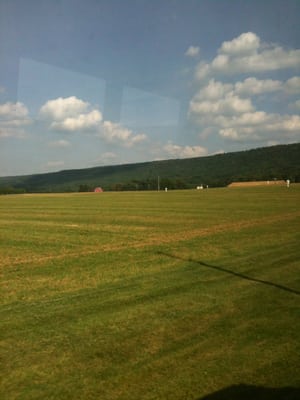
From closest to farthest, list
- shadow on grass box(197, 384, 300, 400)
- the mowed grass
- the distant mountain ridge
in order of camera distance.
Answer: shadow on grass box(197, 384, 300, 400) < the mowed grass < the distant mountain ridge

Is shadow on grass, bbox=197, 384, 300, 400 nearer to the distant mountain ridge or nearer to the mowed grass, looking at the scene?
the mowed grass

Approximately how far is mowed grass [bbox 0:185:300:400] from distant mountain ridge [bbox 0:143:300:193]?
368 ft

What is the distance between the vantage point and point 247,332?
6484mm

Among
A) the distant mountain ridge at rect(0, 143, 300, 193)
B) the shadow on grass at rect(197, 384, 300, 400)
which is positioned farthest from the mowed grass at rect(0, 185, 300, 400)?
the distant mountain ridge at rect(0, 143, 300, 193)

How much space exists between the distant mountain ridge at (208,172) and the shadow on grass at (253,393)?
4699 inches

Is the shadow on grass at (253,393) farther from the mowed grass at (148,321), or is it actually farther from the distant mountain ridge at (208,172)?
the distant mountain ridge at (208,172)

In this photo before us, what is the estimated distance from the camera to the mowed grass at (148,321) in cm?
504

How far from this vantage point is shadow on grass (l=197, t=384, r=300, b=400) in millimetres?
4555

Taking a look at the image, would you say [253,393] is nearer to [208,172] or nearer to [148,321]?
[148,321]

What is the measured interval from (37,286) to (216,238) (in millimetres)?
9397

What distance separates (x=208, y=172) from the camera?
16788 centimetres

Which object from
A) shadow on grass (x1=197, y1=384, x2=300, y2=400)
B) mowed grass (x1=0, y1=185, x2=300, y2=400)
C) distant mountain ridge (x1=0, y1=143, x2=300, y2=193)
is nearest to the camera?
shadow on grass (x1=197, y1=384, x2=300, y2=400)

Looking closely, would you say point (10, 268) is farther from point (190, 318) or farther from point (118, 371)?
point (118, 371)

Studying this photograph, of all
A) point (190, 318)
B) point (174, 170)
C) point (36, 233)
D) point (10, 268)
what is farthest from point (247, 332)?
point (174, 170)
